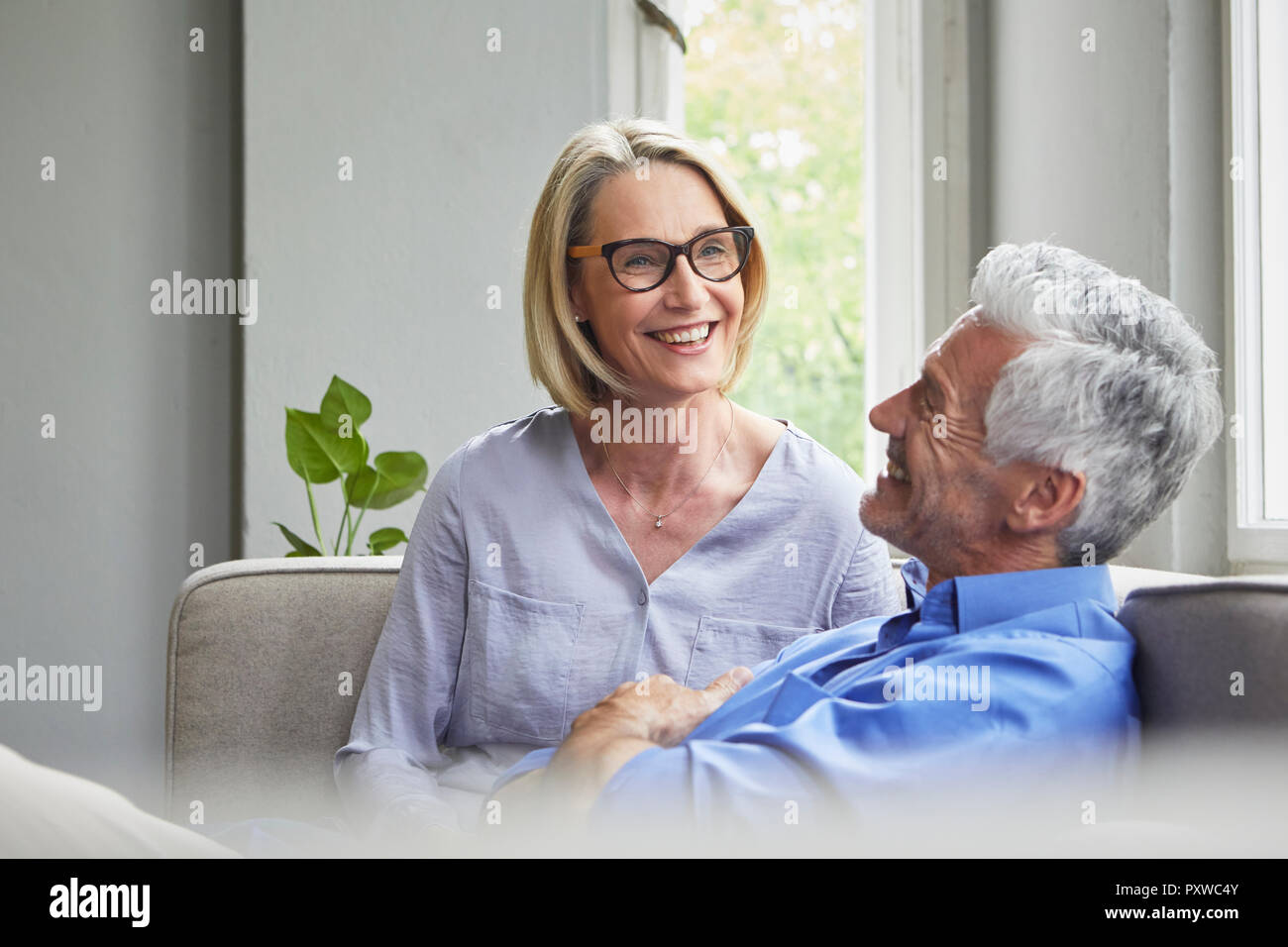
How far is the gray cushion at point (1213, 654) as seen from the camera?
2.55 feet

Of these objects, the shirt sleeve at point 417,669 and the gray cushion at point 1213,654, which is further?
the shirt sleeve at point 417,669

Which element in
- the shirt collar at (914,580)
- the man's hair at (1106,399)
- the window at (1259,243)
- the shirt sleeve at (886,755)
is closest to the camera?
the shirt sleeve at (886,755)

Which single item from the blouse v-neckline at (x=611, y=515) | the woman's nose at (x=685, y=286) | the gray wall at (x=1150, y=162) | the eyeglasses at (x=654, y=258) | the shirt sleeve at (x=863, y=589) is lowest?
the shirt sleeve at (x=863, y=589)

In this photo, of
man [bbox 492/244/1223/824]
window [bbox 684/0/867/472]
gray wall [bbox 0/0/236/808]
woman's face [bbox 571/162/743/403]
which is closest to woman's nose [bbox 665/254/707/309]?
woman's face [bbox 571/162/743/403]

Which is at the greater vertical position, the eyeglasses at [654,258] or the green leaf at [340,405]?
the eyeglasses at [654,258]

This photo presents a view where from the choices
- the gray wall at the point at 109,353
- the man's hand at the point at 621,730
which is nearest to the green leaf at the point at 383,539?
the gray wall at the point at 109,353

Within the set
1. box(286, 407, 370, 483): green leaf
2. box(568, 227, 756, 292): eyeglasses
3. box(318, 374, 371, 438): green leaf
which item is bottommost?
box(286, 407, 370, 483): green leaf

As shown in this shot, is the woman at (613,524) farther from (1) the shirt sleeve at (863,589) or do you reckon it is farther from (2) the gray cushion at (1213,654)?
(2) the gray cushion at (1213,654)

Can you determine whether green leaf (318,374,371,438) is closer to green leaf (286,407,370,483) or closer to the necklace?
green leaf (286,407,370,483)

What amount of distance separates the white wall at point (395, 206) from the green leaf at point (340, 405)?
43cm

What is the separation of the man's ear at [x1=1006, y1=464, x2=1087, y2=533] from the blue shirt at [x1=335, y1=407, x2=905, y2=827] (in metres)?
0.34

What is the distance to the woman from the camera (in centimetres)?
124

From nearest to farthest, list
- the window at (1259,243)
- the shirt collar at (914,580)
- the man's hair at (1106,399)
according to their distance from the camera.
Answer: the man's hair at (1106,399) → the shirt collar at (914,580) → the window at (1259,243)
